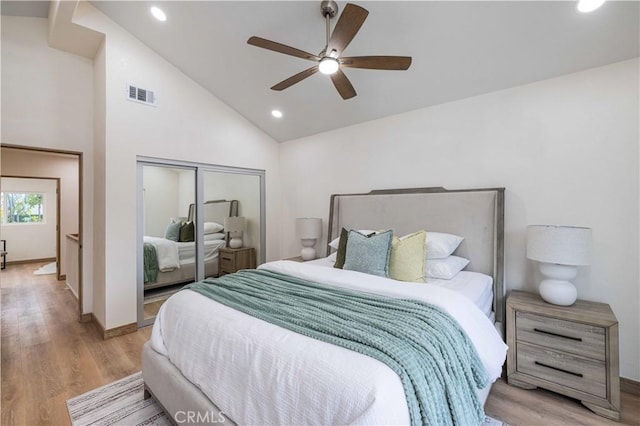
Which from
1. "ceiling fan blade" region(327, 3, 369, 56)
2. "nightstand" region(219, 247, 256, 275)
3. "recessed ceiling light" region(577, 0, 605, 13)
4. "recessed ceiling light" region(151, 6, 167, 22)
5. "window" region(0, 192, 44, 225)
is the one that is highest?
"recessed ceiling light" region(151, 6, 167, 22)

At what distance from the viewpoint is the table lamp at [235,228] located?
4168mm

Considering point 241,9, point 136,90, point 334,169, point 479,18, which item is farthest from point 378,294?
point 136,90

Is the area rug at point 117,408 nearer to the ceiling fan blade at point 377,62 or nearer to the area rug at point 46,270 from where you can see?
the ceiling fan blade at point 377,62

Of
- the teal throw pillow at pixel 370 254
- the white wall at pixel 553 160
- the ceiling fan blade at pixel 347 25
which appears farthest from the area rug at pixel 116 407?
the white wall at pixel 553 160

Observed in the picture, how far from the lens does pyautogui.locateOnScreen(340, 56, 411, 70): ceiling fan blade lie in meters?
1.88

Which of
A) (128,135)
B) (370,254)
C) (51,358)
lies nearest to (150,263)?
(51,358)

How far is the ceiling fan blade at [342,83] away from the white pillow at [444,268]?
5.36 ft

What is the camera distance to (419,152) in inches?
124

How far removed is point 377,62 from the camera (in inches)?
76.6

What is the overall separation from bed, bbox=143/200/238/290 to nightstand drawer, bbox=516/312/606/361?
356 cm

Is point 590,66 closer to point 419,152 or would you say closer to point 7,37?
point 419,152

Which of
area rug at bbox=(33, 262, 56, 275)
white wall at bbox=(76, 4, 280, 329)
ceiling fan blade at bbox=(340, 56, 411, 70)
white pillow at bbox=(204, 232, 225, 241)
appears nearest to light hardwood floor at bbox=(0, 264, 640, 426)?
white wall at bbox=(76, 4, 280, 329)

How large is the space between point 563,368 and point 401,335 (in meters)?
1.67

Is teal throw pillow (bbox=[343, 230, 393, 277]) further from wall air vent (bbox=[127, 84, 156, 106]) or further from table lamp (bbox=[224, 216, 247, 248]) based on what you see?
wall air vent (bbox=[127, 84, 156, 106])
